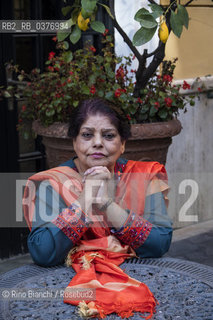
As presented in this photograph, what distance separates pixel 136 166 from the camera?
229 centimetres

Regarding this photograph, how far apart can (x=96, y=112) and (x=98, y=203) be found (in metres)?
0.38

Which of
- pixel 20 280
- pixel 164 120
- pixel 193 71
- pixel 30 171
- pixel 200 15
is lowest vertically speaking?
pixel 20 280

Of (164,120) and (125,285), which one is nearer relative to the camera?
(125,285)

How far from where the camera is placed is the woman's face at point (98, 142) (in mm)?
2152

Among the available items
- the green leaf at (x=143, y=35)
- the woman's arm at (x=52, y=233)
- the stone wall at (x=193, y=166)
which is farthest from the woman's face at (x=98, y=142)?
the stone wall at (x=193, y=166)

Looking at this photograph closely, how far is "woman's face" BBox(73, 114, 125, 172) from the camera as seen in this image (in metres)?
2.15

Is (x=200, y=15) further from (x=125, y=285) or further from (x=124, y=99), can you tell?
(x=125, y=285)

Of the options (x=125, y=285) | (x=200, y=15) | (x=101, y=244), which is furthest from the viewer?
(x=200, y=15)

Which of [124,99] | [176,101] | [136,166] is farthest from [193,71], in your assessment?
[136,166]

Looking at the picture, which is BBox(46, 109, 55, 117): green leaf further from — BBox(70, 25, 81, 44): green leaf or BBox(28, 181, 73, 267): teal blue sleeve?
BBox(28, 181, 73, 267): teal blue sleeve

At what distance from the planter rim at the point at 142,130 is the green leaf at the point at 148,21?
1.20 meters

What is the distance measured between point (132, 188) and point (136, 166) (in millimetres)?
119

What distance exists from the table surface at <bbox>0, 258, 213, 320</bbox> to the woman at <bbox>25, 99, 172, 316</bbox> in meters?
0.08

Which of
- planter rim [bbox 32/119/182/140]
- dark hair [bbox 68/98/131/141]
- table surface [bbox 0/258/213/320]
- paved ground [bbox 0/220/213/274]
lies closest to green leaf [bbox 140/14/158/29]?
dark hair [bbox 68/98/131/141]
